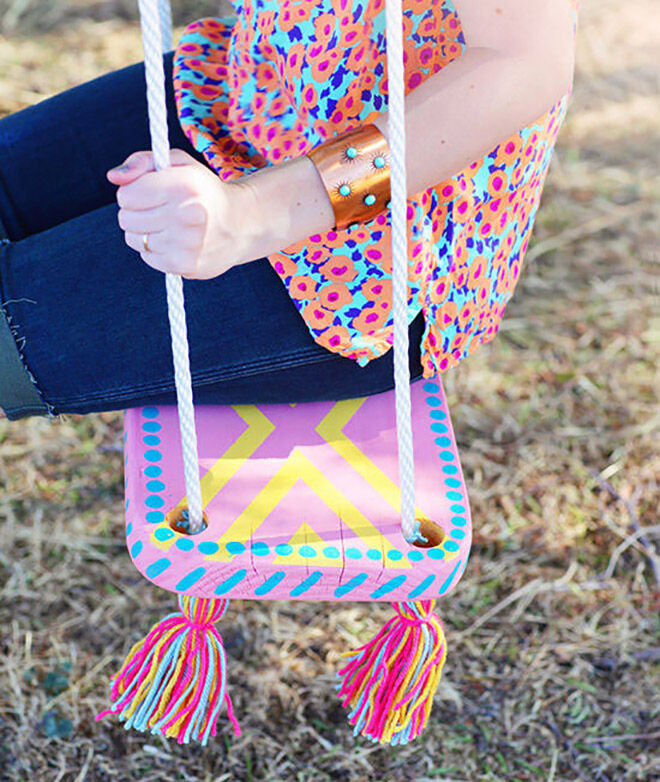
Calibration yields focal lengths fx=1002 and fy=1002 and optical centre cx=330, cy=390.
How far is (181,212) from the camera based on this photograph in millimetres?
798

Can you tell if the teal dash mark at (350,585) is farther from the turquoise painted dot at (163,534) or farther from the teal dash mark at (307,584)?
the turquoise painted dot at (163,534)

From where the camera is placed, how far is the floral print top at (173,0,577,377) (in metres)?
0.95

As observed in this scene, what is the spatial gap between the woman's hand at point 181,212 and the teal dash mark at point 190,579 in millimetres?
271

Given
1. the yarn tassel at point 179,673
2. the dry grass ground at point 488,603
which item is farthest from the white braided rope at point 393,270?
the dry grass ground at point 488,603

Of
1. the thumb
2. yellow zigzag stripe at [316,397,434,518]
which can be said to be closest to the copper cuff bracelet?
the thumb

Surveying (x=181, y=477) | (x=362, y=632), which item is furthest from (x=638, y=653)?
(x=181, y=477)

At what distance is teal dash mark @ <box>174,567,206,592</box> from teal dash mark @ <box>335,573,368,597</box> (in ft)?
0.42

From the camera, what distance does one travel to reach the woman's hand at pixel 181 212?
0.80 meters

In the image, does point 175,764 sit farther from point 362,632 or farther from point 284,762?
point 362,632

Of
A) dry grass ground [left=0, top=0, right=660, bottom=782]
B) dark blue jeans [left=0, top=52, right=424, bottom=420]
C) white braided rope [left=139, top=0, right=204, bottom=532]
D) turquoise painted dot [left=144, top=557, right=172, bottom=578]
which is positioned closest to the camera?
white braided rope [left=139, top=0, right=204, bottom=532]

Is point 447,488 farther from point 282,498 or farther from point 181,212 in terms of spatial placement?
point 181,212

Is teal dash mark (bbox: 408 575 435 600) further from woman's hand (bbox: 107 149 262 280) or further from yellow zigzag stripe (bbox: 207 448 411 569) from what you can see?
woman's hand (bbox: 107 149 262 280)

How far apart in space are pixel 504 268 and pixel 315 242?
230mm

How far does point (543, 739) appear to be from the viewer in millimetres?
1333
